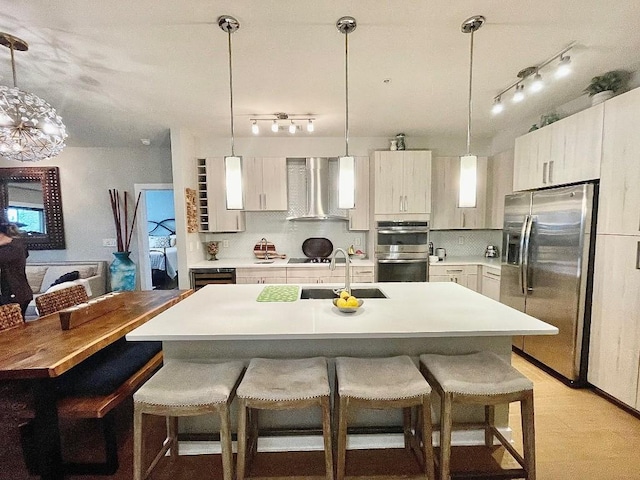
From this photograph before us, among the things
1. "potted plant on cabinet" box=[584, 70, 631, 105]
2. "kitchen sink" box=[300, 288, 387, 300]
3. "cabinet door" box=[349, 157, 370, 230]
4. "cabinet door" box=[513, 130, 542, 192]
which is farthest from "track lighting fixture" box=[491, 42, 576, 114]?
"kitchen sink" box=[300, 288, 387, 300]

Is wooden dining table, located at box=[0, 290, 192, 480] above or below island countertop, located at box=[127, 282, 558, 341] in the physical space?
below

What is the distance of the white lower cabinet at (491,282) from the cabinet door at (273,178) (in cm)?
287

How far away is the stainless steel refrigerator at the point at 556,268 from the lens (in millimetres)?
2395

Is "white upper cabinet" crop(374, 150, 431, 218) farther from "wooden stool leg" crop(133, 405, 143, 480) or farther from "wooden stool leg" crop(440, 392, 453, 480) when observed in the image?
"wooden stool leg" crop(133, 405, 143, 480)

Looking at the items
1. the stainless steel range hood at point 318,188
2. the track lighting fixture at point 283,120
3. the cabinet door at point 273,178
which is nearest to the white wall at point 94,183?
the cabinet door at point 273,178

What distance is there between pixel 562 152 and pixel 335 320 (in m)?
2.65

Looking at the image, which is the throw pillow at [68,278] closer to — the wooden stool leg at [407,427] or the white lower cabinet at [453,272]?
the wooden stool leg at [407,427]

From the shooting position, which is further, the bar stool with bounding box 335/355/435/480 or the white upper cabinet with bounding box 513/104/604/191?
the white upper cabinet with bounding box 513/104/604/191

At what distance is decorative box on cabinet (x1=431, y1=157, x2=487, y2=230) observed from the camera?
412 centimetres

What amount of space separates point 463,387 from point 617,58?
8.95ft

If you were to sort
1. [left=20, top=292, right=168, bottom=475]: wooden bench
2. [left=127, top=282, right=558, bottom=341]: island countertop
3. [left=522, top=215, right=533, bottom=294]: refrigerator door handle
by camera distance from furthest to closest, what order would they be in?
[left=522, top=215, right=533, bottom=294]: refrigerator door handle → [left=20, top=292, right=168, bottom=475]: wooden bench → [left=127, top=282, right=558, bottom=341]: island countertop

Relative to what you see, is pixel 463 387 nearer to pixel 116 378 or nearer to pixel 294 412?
pixel 294 412

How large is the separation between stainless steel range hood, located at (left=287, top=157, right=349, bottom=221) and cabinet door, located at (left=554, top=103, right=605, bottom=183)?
2493mm

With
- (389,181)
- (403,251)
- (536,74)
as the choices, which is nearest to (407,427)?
(403,251)
